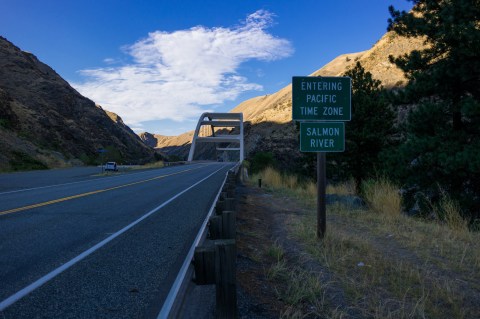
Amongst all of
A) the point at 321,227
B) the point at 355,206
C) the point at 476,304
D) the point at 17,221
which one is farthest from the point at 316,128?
the point at 17,221

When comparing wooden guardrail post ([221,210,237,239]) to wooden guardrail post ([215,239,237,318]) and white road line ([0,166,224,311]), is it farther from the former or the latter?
white road line ([0,166,224,311])

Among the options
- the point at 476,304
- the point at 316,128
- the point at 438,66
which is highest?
the point at 438,66

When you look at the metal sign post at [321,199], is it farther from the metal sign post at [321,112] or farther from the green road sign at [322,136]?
the green road sign at [322,136]

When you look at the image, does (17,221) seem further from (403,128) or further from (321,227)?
(403,128)

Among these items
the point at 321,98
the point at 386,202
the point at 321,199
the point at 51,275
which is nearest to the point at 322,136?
the point at 321,98

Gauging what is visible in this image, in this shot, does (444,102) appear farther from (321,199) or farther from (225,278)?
(225,278)

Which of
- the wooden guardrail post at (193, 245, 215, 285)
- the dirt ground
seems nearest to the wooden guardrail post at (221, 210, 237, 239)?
the dirt ground

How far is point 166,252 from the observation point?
5758 millimetres

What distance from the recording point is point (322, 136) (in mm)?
7023

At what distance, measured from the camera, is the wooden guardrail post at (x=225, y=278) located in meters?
3.24

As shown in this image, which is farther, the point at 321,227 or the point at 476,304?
the point at 321,227

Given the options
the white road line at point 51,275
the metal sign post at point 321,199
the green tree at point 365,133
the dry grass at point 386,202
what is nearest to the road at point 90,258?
the white road line at point 51,275

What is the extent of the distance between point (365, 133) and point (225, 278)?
1644 centimetres

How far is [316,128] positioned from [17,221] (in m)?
6.43
